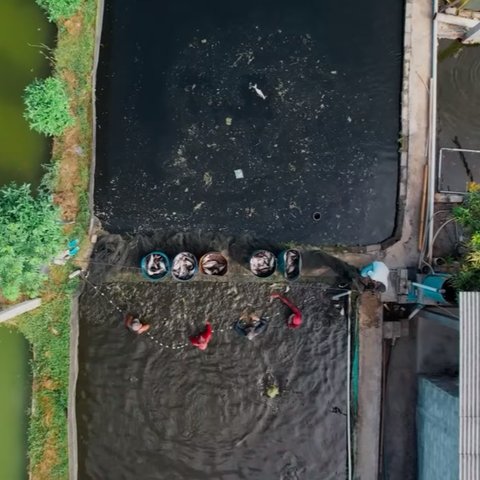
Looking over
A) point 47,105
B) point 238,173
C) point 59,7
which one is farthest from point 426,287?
point 59,7

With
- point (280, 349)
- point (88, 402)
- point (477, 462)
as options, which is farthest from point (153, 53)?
point (477, 462)

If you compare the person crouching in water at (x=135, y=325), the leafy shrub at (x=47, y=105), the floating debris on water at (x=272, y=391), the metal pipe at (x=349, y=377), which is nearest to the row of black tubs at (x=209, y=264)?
the person crouching in water at (x=135, y=325)

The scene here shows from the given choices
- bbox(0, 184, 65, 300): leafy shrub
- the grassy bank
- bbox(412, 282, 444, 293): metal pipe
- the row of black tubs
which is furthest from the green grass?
bbox(412, 282, 444, 293): metal pipe

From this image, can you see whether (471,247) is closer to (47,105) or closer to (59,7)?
(47,105)

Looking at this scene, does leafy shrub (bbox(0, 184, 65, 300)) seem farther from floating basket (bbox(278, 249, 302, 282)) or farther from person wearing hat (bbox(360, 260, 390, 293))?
person wearing hat (bbox(360, 260, 390, 293))

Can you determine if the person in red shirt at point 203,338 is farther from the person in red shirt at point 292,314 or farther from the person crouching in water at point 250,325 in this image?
the person in red shirt at point 292,314
